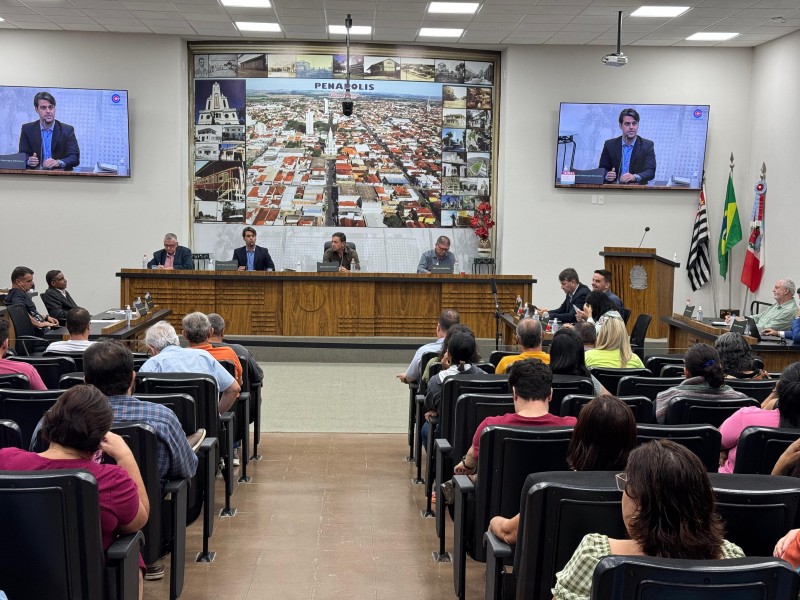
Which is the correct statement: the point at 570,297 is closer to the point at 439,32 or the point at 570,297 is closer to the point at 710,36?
the point at 439,32

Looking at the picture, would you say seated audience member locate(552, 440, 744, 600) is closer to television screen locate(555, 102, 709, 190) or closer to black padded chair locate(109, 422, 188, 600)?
black padded chair locate(109, 422, 188, 600)

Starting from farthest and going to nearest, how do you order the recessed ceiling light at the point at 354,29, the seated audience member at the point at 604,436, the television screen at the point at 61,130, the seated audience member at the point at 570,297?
the television screen at the point at 61,130 → the recessed ceiling light at the point at 354,29 → the seated audience member at the point at 570,297 → the seated audience member at the point at 604,436

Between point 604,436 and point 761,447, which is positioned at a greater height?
point 604,436

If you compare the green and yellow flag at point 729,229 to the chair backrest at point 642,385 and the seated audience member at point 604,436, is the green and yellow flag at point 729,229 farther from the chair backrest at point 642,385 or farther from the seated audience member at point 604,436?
the seated audience member at point 604,436

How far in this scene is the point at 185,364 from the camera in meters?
5.02

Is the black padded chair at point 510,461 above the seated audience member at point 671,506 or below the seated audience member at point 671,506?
below

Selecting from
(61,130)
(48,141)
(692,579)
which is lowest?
(692,579)

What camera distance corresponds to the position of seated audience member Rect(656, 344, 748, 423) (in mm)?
4297

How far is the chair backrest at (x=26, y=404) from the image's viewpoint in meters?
3.97

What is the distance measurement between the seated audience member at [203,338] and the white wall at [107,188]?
728 cm

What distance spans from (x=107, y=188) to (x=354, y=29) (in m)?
4.00

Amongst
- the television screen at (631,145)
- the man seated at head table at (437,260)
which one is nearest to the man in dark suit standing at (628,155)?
the television screen at (631,145)

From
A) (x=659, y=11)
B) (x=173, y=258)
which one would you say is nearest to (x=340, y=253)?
(x=173, y=258)

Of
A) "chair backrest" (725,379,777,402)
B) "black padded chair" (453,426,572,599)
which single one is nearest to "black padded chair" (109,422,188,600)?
"black padded chair" (453,426,572,599)
